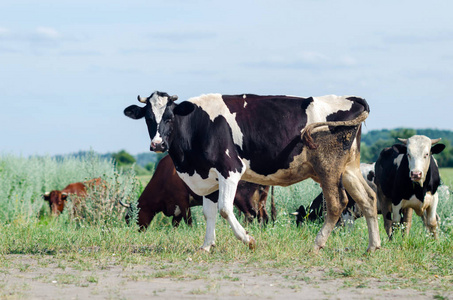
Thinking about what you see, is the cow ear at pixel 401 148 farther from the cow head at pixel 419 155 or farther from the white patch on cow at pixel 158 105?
the white patch on cow at pixel 158 105

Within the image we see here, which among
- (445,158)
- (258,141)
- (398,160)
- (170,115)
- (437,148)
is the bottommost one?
(445,158)

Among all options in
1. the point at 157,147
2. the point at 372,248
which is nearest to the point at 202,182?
the point at 157,147

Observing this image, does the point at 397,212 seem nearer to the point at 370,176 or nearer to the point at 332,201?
the point at 332,201

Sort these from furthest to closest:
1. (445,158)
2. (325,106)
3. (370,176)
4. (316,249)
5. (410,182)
Answer: (445,158) < (370,176) < (410,182) < (325,106) < (316,249)

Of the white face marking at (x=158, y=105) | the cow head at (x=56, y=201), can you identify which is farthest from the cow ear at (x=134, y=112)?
the cow head at (x=56, y=201)

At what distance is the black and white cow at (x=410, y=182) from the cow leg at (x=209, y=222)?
355cm

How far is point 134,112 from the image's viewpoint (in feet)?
33.1

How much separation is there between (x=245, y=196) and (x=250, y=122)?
3.94 m

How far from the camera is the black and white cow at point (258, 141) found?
9.45 m

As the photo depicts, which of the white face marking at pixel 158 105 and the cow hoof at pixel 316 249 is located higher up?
the white face marking at pixel 158 105

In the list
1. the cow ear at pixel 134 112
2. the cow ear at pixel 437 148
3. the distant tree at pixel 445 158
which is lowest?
the distant tree at pixel 445 158

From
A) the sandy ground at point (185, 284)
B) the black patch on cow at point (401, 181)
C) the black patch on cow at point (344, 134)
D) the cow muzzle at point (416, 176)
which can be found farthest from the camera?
the black patch on cow at point (401, 181)

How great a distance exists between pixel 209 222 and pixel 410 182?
398cm

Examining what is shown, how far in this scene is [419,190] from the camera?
455 inches
